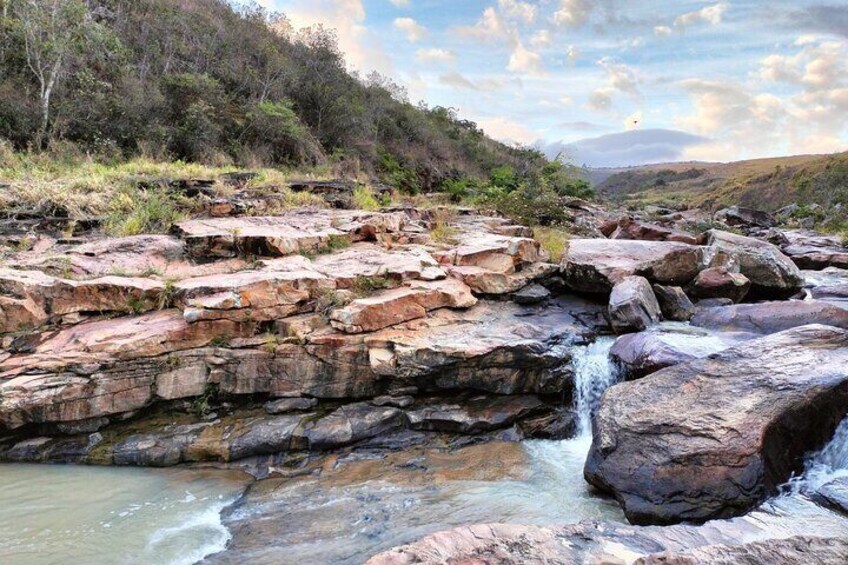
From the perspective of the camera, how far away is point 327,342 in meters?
6.66

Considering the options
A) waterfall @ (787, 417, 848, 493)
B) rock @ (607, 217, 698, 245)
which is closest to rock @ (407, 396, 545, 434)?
waterfall @ (787, 417, 848, 493)

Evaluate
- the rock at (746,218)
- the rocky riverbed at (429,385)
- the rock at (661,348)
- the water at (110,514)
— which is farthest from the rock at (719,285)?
the rock at (746,218)

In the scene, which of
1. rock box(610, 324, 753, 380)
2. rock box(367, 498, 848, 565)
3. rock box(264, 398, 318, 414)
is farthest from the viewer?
rock box(264, 398, 318, 414)

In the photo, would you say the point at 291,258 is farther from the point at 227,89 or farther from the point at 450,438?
the point at 227,89

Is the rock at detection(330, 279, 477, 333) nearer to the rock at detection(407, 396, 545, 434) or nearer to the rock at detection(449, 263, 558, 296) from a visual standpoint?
the rock at detection(449, 263, 558, 296)

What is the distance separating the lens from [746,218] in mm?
27141

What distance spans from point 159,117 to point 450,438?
1333cm

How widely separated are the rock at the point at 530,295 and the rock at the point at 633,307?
1195 millimetres

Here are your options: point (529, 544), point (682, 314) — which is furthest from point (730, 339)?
point (529, 544)

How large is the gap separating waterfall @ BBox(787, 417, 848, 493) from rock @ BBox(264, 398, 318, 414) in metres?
5.15

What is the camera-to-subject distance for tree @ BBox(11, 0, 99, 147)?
508 inches

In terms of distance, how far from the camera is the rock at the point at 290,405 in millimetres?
6438

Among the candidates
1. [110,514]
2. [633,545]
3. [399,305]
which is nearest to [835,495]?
[633,545]

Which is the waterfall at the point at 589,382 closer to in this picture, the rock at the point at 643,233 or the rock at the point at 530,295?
the rock at the point at 530,295
